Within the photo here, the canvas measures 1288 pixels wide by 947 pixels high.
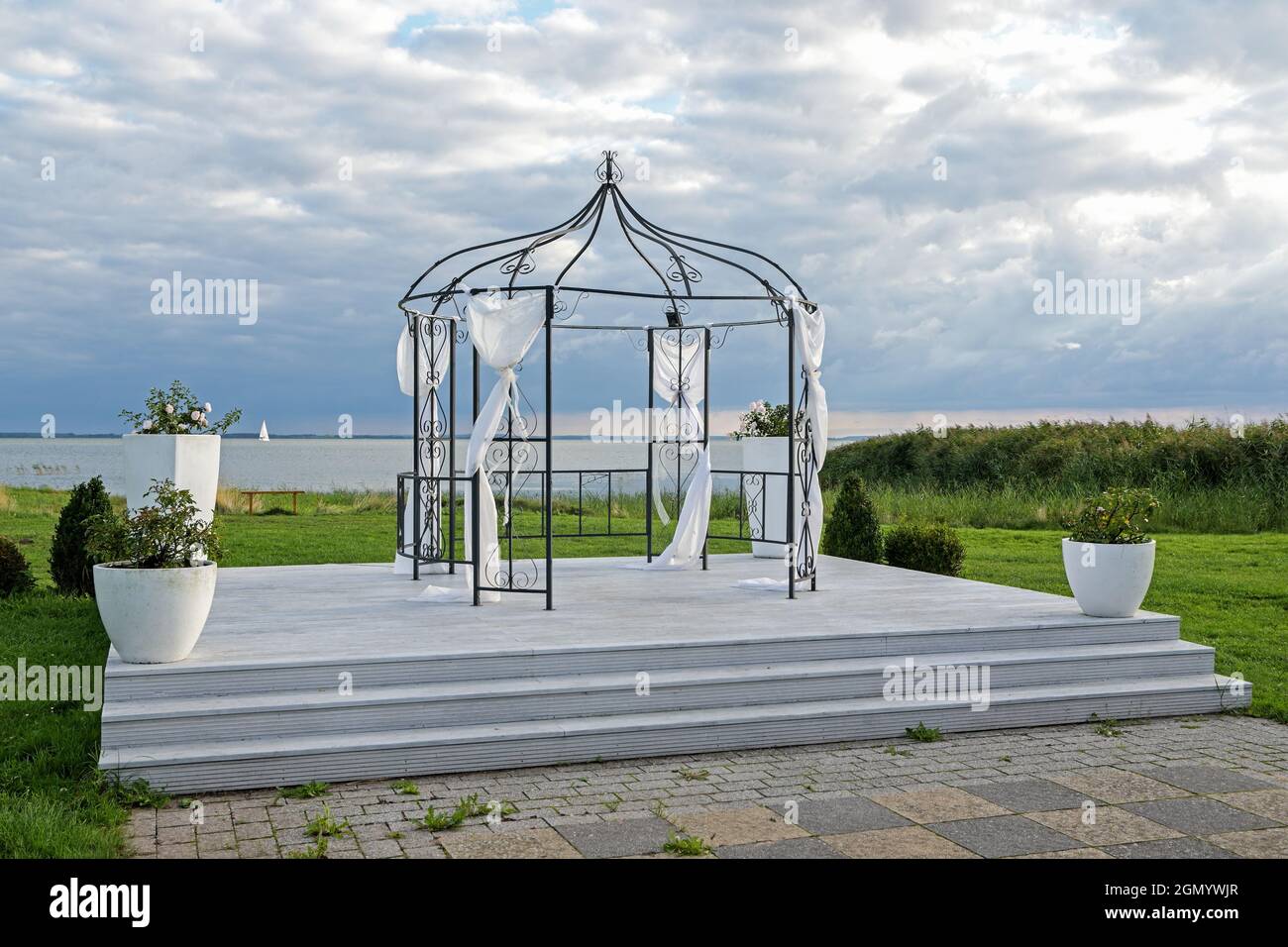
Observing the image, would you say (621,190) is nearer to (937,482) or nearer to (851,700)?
(851,700)

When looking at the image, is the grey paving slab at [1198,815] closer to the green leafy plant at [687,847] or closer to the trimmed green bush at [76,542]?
the green leafy plant at [687,847]

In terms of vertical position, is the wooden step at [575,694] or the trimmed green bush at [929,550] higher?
the trimmed green bush at [929,550]

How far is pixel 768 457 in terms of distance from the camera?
36.5ft

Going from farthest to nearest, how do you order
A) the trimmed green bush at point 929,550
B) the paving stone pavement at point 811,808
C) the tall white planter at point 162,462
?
the trimmed green bush at point 929,550, the tall white planter at point 162,462, the paving stone pavement at point 811,808

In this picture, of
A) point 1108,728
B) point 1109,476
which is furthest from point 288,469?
point 1108,728

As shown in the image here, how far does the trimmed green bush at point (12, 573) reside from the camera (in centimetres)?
970

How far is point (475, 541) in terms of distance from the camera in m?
7.76

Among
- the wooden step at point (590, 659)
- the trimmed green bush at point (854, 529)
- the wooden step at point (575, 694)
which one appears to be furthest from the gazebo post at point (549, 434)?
the trimmed green bush at point (854, 529)

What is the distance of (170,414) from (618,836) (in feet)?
15.3

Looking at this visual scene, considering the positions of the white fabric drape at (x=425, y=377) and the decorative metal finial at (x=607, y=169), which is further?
the white fabric drape at (x=425, y=377)

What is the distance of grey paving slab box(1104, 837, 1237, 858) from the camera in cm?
427

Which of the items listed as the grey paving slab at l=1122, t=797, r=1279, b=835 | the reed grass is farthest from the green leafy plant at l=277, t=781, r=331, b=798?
the reed grass

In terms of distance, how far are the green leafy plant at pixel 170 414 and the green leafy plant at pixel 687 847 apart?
15.7 feet
